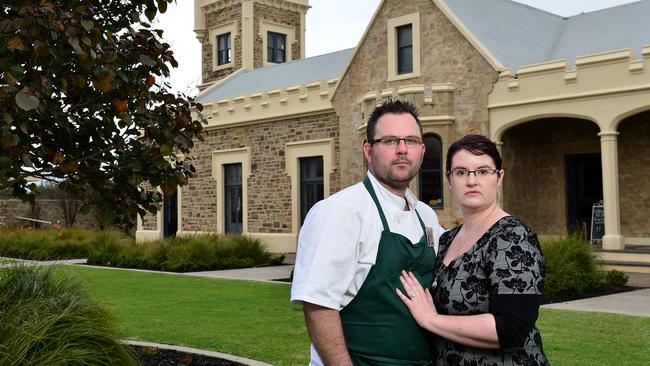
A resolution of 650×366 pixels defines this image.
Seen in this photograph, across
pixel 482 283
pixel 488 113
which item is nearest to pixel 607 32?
pixel 488 113

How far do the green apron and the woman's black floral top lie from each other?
12 centimetres

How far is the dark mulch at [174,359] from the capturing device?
6.20m

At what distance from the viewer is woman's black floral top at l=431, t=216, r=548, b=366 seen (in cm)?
242

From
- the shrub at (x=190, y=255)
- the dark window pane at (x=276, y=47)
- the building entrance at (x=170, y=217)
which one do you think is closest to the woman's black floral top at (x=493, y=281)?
the shrub at (x=190, y=255)

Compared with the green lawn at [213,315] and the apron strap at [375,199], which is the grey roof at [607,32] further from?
the apron strap at [375,199]

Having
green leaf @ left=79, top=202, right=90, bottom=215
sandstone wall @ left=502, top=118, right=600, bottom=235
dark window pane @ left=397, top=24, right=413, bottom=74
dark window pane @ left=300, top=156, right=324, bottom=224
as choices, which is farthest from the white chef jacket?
dark window pane @ left=300, top=156, right=324, bottom=224

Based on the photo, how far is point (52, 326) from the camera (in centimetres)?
461

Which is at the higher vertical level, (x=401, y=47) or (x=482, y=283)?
(x=401, y=47)

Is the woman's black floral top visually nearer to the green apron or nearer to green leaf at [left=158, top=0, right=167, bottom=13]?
the green apron

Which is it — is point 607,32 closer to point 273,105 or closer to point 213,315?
point 273,105

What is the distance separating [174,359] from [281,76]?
2248 centimetres

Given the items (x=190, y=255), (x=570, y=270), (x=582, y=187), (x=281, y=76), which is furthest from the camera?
(x=281, y=76)

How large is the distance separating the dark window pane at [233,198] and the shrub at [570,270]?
14871 millimetres

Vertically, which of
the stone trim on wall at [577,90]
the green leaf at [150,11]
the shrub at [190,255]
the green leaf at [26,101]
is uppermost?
the stone trim on wall at [577,90]
